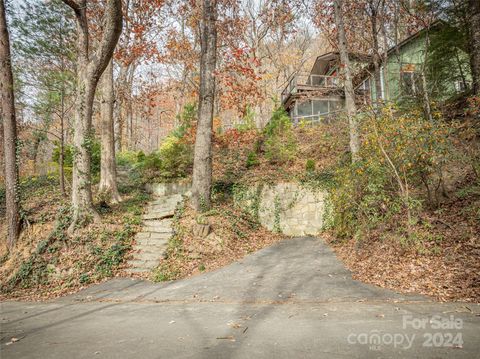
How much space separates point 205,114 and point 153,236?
456cm

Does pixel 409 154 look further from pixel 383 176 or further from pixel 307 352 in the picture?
pixel 307 352

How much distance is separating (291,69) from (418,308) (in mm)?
29899

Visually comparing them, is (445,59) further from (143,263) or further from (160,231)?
(143,263)

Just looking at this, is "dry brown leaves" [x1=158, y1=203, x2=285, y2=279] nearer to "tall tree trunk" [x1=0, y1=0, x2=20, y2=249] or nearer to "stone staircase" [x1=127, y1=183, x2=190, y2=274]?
"stone staircase" [x1=127, y1=183, x2=190, y2=274]

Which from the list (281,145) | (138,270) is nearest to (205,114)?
(281,145)

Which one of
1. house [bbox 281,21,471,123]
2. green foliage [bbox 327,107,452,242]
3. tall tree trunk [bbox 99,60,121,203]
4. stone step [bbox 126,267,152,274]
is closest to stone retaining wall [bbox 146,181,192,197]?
tall tree trunk [bbox 99,60,121,203]

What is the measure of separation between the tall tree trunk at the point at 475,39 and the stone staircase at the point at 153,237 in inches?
435

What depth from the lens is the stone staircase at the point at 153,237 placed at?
758 centimetres

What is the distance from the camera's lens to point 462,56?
13.3 meters

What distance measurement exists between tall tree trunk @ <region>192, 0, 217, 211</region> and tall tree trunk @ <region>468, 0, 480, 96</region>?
343 inches

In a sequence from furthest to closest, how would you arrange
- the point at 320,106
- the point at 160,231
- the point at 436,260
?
the point at 320,106
the point at 160,231
the point at 436,260

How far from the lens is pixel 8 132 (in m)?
8.18

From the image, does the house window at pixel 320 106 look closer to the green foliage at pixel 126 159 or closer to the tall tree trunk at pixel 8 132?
the green foliage at pixel 126 159

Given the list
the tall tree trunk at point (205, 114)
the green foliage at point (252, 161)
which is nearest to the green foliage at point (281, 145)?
the green foliage at point (252, 161)
